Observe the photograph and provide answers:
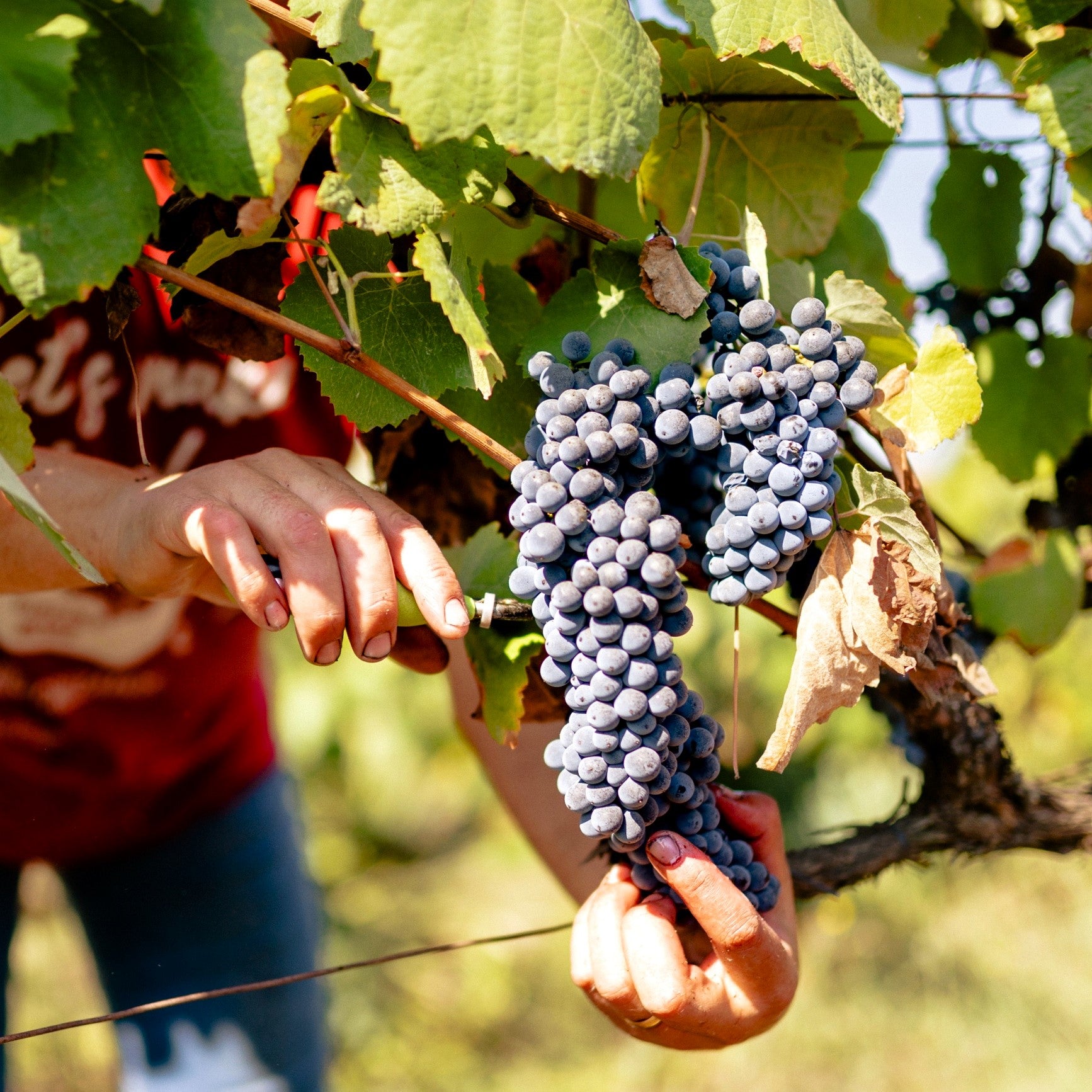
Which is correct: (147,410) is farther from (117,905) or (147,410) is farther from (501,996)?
(501,996)

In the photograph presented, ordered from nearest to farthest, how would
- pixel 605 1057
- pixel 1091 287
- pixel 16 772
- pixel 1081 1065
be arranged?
pixel 1091 287
pixel 16 772
pixel 1081 1065
pixel 605 1057

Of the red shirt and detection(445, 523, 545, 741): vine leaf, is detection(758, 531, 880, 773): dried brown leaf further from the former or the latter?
the red shirt

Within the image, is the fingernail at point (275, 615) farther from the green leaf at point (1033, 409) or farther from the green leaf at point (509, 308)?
the green leaf at point (1033, 409)

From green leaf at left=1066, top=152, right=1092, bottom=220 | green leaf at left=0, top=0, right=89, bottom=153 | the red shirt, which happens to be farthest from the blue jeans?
green leaf at left=1066, top=152, right=1092, bottom=220

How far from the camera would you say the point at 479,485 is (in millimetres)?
700

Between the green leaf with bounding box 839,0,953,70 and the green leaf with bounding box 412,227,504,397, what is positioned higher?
the green leaf with bounding box 839,0,953,70

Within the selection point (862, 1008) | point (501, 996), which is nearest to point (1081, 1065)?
point (862, 1008)

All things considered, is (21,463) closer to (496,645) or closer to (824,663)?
(496,645)

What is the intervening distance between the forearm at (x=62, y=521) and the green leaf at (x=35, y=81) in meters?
0.23

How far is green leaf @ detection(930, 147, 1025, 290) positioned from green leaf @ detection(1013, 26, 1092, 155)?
0.24 metres

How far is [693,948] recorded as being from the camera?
621mm

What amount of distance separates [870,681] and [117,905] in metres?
0.97

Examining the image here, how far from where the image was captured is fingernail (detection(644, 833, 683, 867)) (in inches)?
21.1

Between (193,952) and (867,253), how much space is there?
102 centimetres
